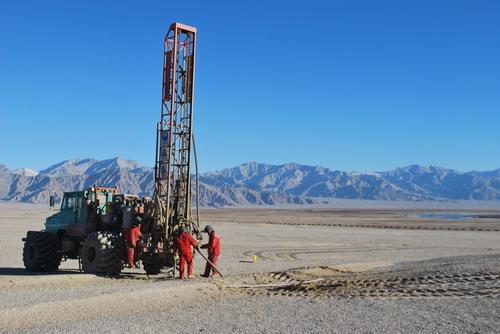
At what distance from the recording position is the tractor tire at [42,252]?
16984 mm

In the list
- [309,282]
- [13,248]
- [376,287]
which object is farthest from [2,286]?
[13,248]

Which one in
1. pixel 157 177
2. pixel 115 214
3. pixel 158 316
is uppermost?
pixel 157 177

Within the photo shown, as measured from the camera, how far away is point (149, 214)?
15633 mm

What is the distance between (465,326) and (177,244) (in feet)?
25.7

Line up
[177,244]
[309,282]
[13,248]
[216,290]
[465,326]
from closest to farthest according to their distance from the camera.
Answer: [465,326] → [216,290] → [309,282] → [177,244] → [13,248]

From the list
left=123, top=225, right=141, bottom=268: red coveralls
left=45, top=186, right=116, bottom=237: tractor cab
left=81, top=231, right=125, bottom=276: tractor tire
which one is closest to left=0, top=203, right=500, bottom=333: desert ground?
left=81, top=231, right=125, bottom=276: tractor tire

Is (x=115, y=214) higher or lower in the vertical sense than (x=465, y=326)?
higher

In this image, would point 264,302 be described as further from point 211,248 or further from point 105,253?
point 105,253

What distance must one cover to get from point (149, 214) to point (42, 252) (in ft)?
12.2

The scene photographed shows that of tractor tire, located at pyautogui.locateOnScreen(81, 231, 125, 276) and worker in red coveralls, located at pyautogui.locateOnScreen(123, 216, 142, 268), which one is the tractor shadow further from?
worker in red coveralls, located at pyautogui.locateOnScreen(123, 216, 142, 268)

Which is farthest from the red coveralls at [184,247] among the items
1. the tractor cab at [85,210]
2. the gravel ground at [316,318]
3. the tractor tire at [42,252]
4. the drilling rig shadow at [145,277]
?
the tractor tire at [42,252]

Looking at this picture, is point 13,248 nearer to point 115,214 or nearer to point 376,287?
point 115,214

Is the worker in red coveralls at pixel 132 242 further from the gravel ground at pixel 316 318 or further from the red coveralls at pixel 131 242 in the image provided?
the gravel ground at pixel 316 318

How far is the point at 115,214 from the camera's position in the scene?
16.4 meters
